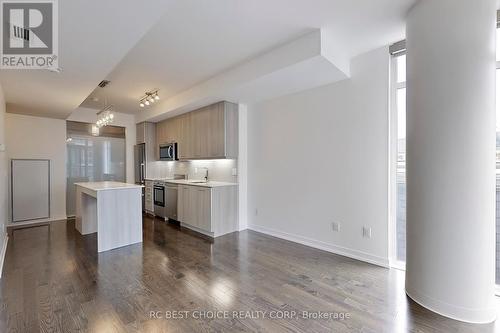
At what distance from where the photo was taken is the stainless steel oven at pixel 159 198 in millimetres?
5731

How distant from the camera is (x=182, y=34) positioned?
107 inches

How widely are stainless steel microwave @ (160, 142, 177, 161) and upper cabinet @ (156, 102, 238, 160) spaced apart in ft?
0.50

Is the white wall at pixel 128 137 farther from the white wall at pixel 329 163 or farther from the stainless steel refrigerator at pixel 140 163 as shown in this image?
the white wall at pixel 329 163

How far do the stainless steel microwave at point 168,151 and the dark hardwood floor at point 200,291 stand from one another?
259 cm

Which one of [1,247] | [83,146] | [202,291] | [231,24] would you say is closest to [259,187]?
[202,291]

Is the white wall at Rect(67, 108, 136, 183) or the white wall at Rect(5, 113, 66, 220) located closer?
the white wall at Rect(5, 113, 66, 220)

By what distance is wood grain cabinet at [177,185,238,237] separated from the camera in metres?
4.34

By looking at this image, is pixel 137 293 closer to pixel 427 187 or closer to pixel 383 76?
pixel 427 187

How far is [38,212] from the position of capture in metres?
5.48

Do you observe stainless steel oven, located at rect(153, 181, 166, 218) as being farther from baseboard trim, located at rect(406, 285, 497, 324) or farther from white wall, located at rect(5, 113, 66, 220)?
baseboard trim, located at rect(406, 285, 497, 324)

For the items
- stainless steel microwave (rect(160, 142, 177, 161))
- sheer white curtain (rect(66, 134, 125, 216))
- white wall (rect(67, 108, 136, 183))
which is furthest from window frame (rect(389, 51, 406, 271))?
sheer white curtain (rect(66, 134, 125, 216))

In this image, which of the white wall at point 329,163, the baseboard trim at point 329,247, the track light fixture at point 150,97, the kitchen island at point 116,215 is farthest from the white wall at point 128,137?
the baseboard trim at point 329,247

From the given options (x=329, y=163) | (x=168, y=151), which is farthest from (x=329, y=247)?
(x=168, y=151)

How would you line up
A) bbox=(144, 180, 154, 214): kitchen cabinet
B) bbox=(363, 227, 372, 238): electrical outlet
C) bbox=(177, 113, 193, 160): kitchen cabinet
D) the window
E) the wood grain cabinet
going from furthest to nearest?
bbox=(144, 180, 154, 214): kitchen cabinet, bbox=(177, 113, 193, 160): kitchen cabinet, the wood grain cabinet, bbox=(363, 227, 372, 238): electrical outlet, the window
